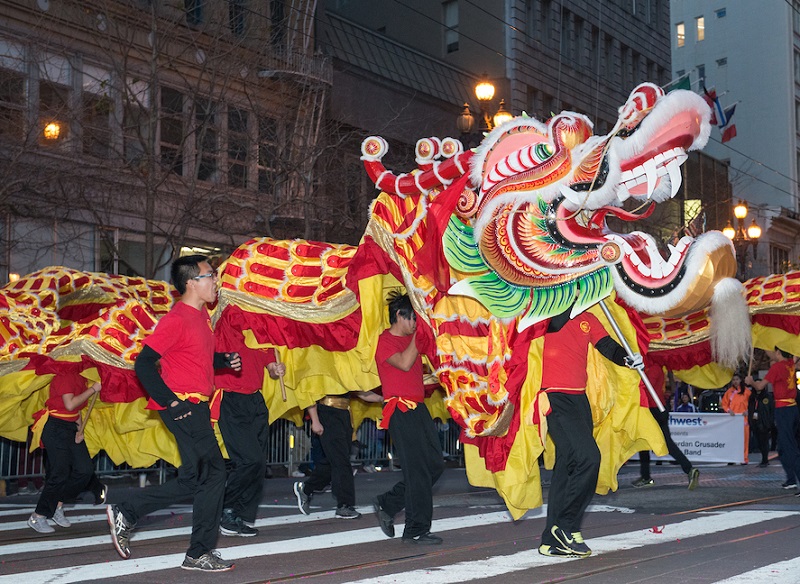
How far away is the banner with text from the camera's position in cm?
1811

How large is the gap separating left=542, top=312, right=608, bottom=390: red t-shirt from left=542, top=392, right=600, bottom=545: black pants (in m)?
0.09

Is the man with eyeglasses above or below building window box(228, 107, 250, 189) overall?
below

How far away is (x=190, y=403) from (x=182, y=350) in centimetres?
34

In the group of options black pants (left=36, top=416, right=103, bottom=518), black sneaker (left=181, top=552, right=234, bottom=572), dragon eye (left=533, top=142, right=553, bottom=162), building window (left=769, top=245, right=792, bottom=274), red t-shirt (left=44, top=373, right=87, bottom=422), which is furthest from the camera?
building window (left=769, top=245, right=792, bottom=274)

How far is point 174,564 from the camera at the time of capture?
7027 millimetres

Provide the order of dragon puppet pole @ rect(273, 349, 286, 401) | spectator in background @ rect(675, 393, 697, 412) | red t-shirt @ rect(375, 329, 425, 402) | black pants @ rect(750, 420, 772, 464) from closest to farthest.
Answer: red t-shirt @ rect(375, 329, 425, 402)
dragon puppet pole @ rect(273, 349, 286, 401)
black pants @ rect(750, 420, 772, 464)
spectator in background @ rect(675, 393, 697, 412)

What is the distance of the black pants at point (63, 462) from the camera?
953 centimetres

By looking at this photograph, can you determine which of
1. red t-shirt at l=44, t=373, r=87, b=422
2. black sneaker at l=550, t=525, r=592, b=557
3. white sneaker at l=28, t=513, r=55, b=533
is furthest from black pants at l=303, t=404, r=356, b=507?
black sneaker at l=550, t=525, r=592, b=557

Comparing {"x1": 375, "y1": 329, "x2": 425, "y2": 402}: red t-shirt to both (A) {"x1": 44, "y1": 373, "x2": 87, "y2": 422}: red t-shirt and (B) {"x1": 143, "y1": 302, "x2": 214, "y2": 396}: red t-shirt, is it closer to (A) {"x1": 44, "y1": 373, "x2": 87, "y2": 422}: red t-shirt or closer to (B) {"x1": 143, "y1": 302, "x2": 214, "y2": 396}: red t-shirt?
(B) {"x1": 143, "y1": 302, "x2": 214, "y2": 396}: red t-shirt

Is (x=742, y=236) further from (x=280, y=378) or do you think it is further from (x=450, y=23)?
(x=280, y=378)

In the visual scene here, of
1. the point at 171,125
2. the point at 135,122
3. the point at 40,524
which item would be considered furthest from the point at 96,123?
the point at 40,524

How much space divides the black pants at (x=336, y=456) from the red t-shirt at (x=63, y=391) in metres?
2.11

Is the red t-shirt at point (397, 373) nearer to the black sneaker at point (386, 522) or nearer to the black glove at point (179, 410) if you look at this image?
the black sneaker at point (386, 522)

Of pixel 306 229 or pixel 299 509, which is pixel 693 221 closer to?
pixel 299 509
